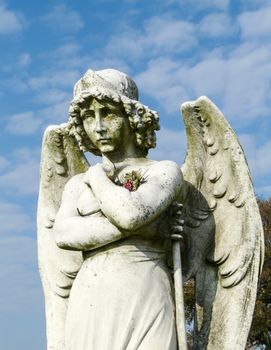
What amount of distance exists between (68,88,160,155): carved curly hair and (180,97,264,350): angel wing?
1.13 ft

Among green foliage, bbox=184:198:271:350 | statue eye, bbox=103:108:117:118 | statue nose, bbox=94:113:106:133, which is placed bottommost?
green foliage, bbox=184:198:271:350

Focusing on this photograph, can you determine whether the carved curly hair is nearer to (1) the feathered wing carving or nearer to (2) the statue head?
(2) the statue head

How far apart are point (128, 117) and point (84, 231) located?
110cm

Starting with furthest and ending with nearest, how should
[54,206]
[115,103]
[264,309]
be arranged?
[264,309]
[54,206]
[115,103]

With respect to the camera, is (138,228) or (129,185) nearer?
(138,228)

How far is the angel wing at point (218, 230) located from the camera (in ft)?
20.2

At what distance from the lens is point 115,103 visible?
598 centimetres

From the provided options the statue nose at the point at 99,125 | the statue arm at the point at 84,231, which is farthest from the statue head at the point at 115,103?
the statue arm at the point at 84,231

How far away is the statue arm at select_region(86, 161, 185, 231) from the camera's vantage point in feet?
17.5

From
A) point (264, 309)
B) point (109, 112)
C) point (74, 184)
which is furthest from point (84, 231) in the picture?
point (264, 309)

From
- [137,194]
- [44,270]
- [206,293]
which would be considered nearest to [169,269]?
[206,293]

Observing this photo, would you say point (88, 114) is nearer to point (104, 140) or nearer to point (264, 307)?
point (104, 140)

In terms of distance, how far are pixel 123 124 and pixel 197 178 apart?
87 cm

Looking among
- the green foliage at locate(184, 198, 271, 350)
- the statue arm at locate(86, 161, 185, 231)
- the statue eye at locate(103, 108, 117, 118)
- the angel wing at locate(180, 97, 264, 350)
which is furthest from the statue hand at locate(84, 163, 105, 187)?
the green foliage at locate(184, 198, 271, 350)
